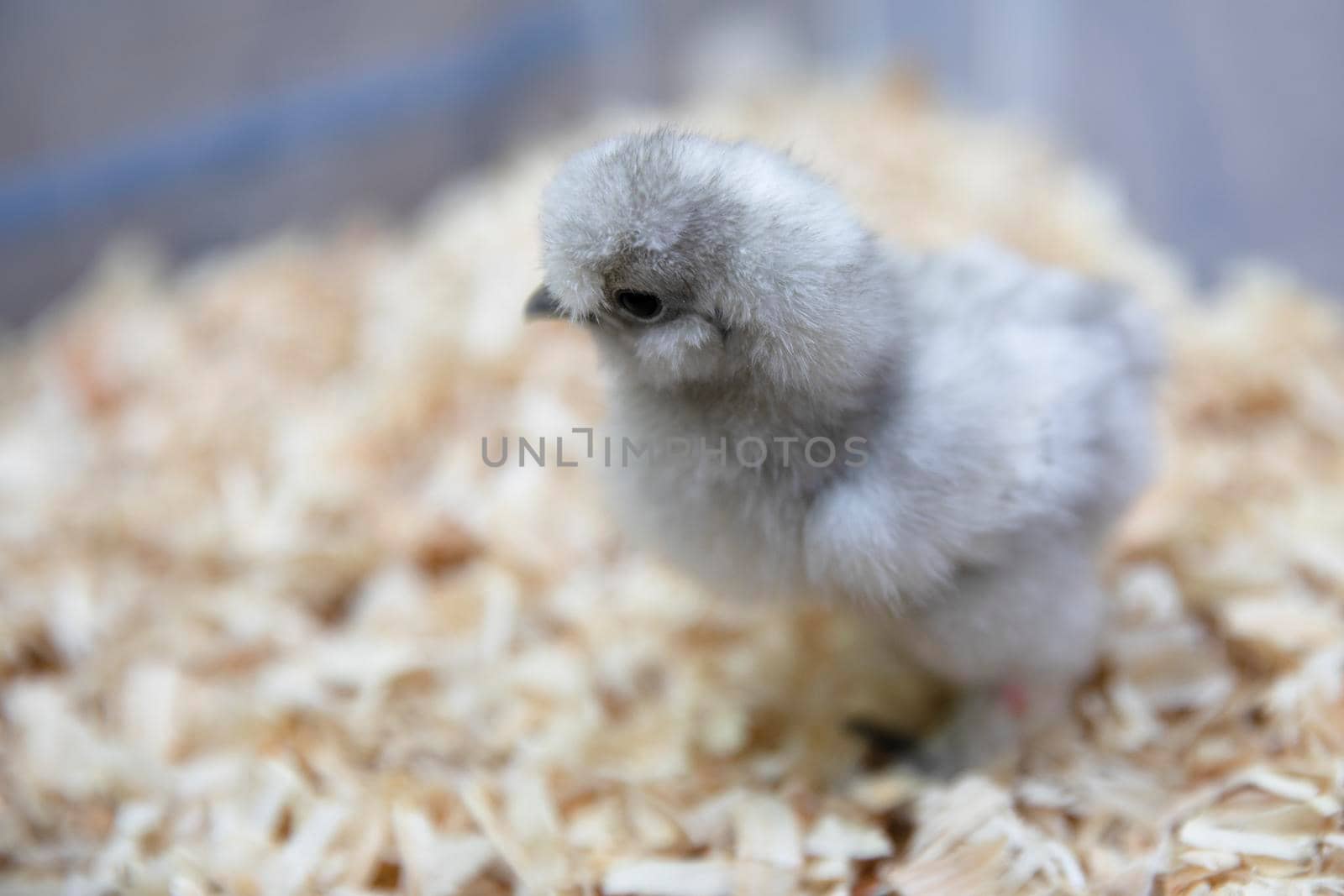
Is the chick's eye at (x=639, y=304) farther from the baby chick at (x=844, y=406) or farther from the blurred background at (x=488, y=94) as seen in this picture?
the blurred background at (x=488, y=94)

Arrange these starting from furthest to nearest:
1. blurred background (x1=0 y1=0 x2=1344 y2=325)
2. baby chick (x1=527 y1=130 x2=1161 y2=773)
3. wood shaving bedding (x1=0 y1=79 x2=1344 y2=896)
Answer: blurred background (x1=0 y1=0 x2=1344 y2=325) < wood shaving bedding (x1=0 y1=79 x2=1344 y2=896) < baby chick (x1=527 y1=130 x2=1161 y2=773)

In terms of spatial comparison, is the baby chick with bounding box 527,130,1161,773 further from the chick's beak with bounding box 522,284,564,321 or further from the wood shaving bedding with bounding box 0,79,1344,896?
the wood shaving bedding with bounding box 0,79,1344,896

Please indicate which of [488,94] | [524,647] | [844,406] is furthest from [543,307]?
[488,94]

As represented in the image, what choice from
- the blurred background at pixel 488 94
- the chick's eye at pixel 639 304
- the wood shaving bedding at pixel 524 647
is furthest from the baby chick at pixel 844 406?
the blurred background at pixel 488 94

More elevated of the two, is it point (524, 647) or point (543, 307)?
point (543, 307)

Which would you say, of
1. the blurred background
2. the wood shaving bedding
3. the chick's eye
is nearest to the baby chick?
the chick's eye

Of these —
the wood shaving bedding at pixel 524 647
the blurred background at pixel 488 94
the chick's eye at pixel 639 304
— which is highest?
the blurred background at pixel 488 94

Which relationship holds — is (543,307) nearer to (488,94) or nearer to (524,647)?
(524,647)
